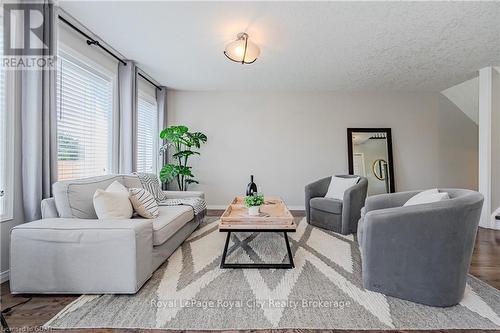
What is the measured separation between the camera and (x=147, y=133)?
474 centimetres

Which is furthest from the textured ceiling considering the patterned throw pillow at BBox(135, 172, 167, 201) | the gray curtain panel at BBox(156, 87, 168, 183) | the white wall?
the patterned throw pillow at BBox(135, 172, 167, 201)

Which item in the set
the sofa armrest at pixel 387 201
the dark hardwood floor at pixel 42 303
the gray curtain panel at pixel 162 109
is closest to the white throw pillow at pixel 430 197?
the sofa armrest at pixel 387 201

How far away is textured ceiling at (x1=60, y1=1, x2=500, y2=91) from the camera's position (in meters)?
2.37

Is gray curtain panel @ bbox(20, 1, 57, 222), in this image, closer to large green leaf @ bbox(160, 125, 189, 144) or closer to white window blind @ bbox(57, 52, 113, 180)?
white window blind @ bbox(57, 52, 113, 180)

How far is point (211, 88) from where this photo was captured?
16.4ft

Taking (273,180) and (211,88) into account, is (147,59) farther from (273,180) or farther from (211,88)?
(273,180)

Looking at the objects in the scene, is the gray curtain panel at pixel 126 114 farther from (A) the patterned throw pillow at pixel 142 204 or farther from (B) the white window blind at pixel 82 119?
(A) the patterned throw pillow at pixel 142 204

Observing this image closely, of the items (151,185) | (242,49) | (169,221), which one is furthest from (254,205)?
(242,49)

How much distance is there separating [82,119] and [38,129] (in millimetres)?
889

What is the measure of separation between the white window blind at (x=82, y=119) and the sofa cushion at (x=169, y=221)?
1121 millimetres

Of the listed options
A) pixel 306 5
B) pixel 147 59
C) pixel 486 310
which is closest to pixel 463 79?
pixel 306 5

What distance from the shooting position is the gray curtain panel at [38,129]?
2.13 meters

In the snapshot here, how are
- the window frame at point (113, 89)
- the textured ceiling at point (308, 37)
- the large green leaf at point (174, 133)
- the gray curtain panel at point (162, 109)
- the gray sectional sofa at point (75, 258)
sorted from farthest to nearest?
the gray curtain panel at point (162, 109), the large green leaf at point (174, 133), the window frame at point (113, 89), the textured ceiling at point (308, 37), the gray sectional sofa at point (75, 258)

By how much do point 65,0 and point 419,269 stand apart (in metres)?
3.80
